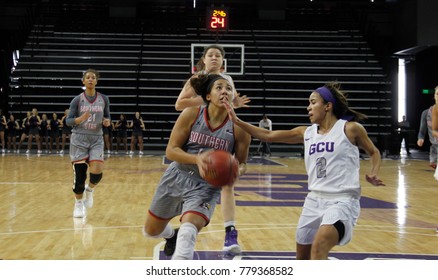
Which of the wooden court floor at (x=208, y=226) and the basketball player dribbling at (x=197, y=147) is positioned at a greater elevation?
the basketball player dribbling at (x=197, y=147)

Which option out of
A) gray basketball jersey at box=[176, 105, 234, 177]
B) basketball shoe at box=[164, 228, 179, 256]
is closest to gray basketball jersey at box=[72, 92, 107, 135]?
basketball shoe at box=[164, 228, 179, 256]

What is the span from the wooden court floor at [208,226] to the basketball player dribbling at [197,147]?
812mm

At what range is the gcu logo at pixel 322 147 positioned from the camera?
3732mm

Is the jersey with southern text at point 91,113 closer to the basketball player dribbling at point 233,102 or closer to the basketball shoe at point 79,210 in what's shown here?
the basketball shoe at point 79,210

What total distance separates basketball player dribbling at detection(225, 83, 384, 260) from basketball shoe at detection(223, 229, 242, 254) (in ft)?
3.14

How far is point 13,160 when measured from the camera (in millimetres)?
15297

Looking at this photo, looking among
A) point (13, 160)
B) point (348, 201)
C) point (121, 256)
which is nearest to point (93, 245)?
point (121, 256)

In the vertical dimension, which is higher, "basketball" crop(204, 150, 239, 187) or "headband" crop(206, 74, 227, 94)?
"headband" crop(206, 74, 227, 94)

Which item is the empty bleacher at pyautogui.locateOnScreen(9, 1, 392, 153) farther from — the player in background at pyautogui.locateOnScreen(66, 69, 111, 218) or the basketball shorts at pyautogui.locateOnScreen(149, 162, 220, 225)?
the basketball shorts at pyautogui.locateOnScreen(149, 162, 220, 225)

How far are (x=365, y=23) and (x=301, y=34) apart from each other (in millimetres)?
2574

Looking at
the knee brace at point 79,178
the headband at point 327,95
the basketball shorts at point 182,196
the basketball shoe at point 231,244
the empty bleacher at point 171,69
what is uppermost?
the empty bleacher at point 171,69

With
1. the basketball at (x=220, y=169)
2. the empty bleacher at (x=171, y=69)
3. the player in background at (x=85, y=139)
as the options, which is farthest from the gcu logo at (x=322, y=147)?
the empty bleacher at (x=171, y=69)

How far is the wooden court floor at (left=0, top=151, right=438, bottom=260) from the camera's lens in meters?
4.83

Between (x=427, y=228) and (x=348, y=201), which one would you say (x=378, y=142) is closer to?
(x=427, y=228)
